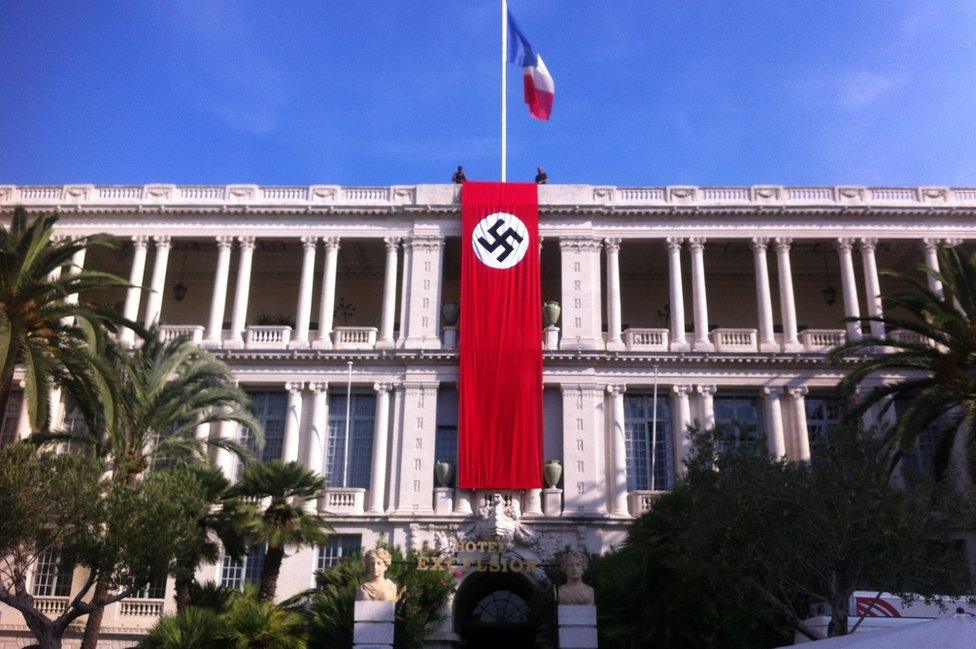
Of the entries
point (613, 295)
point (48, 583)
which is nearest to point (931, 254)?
point (613, 295)

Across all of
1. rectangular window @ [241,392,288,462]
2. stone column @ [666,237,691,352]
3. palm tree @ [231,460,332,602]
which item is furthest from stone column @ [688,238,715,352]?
palm tree @ [231,460,332,602]

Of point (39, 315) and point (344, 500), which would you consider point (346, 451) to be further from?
point (39, 315)

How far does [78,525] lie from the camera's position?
2389 cm

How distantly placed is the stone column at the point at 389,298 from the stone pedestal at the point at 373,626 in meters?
16.0

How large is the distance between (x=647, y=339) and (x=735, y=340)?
12.4 feet

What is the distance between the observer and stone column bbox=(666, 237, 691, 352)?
3859 centimetres

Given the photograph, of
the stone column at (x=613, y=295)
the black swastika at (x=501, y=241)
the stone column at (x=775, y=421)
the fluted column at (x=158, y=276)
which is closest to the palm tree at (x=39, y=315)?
the fluted column at (x=158, y=276)

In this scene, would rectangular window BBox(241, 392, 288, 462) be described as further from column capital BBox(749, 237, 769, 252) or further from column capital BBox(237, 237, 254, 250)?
column capital BBox(749, 237, 769, 252)

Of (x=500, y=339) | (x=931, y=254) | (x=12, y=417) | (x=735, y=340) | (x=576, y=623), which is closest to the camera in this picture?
(x=576, y=623)

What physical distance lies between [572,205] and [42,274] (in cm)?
2220

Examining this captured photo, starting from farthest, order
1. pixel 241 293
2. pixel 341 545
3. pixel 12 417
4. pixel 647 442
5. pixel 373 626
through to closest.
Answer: pixel 12 417 → pixel 241 293 → pixel 647 442 → pixel 341 545 → pixel 373 626

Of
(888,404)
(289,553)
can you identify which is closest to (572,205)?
(888,404)

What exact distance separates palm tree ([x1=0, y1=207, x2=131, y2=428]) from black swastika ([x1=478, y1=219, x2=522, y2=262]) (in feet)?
56.4

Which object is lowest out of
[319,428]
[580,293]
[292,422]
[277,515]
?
[277,515]
